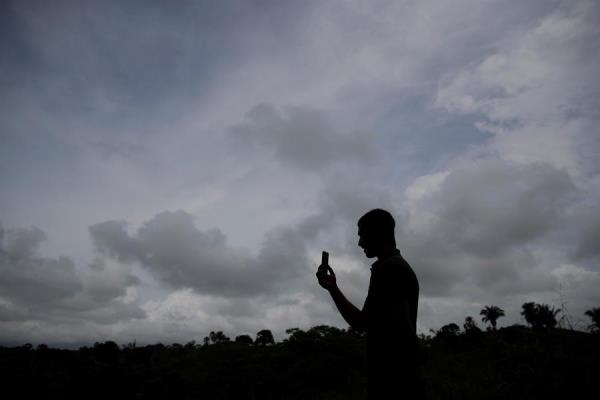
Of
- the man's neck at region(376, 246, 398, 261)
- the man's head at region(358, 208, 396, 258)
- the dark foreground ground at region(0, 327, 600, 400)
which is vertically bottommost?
the dark foreground ground at region(0, 327, 600, 400)

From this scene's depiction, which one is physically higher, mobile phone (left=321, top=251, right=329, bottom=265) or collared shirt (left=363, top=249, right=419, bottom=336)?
mobile phone (left=321, top=251, right=329, bottom=265)

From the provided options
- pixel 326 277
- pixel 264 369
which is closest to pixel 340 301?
pixel 326 277

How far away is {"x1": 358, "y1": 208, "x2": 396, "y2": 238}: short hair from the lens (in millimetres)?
2690

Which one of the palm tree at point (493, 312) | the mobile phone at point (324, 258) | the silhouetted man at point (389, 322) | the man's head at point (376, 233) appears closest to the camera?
the silhouetted man at point (389, 322)

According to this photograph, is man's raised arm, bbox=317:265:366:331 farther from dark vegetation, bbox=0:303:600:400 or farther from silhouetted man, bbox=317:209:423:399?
dark vegetation, bbox=0:303:600:400

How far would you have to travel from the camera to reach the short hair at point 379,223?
269 centimetres

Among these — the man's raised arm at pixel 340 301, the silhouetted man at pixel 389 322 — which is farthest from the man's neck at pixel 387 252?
the man's raised arm at pixel 340 301

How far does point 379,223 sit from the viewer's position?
8.91 feet

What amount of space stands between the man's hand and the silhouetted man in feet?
0.56

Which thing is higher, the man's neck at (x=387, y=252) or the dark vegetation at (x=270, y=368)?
the man's neck at (x=387, y=252)

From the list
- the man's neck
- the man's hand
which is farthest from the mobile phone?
the man's neck

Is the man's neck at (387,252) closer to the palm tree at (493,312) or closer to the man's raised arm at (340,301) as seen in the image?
the man's raised arm at (340,301)

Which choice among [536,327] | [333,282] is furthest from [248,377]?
[333,282]

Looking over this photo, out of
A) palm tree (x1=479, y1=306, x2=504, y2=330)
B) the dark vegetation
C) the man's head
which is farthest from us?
palm tree (x1=479, y1=306, x2=504, y2=330)
